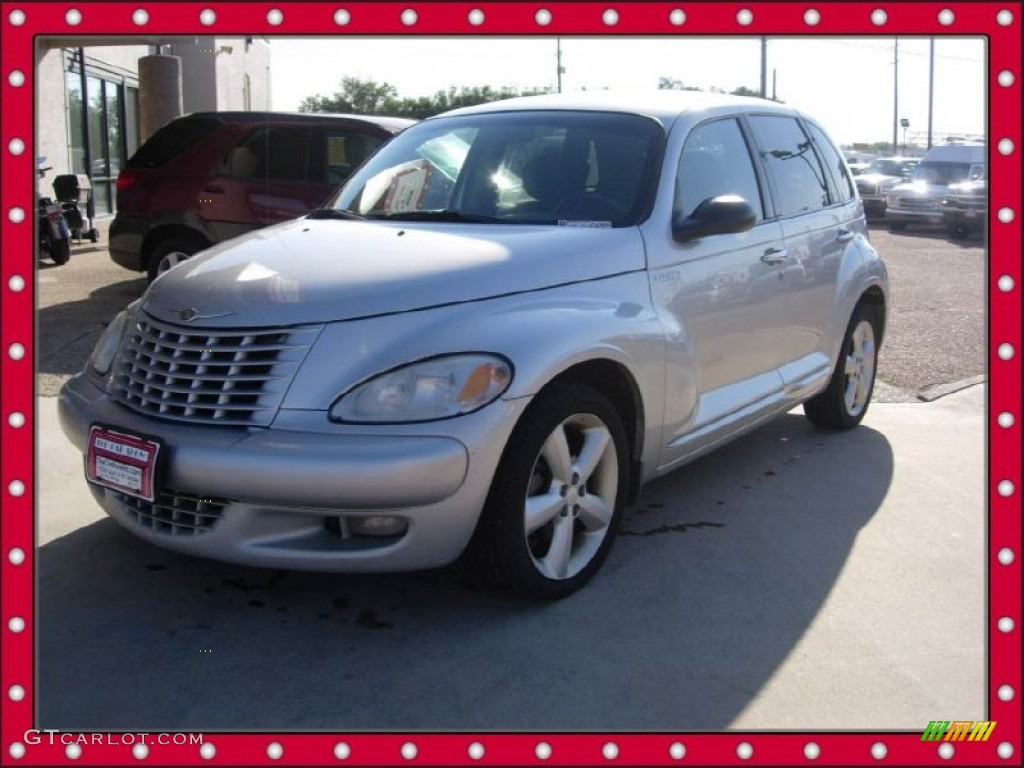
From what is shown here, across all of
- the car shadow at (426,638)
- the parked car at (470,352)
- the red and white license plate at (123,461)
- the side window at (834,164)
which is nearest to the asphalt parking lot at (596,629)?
the car shadow at (426,638)

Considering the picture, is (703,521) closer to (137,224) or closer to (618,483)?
(618,483)

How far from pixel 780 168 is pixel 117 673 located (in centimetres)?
363

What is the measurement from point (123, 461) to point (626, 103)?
2.51 m

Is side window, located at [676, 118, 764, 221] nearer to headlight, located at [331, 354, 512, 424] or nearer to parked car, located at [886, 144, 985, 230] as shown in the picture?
headlight, located at [331, 354, 512, 424]

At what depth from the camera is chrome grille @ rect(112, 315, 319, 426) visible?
10.5 feet

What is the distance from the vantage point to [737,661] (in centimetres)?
327

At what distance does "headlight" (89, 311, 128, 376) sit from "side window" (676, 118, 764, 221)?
7.01 feet

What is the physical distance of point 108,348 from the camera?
386 cm

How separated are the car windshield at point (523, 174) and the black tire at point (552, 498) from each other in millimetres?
822

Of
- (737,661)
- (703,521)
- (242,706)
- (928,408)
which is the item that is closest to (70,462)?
(242,706)

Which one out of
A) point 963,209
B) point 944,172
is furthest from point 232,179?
point 944,172

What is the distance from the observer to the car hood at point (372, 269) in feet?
10.8

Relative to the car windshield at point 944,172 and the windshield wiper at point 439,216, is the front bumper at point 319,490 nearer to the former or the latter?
the windshield wiper at point 439,216

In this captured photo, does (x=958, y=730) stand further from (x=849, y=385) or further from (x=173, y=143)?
(x=173, y=143)
